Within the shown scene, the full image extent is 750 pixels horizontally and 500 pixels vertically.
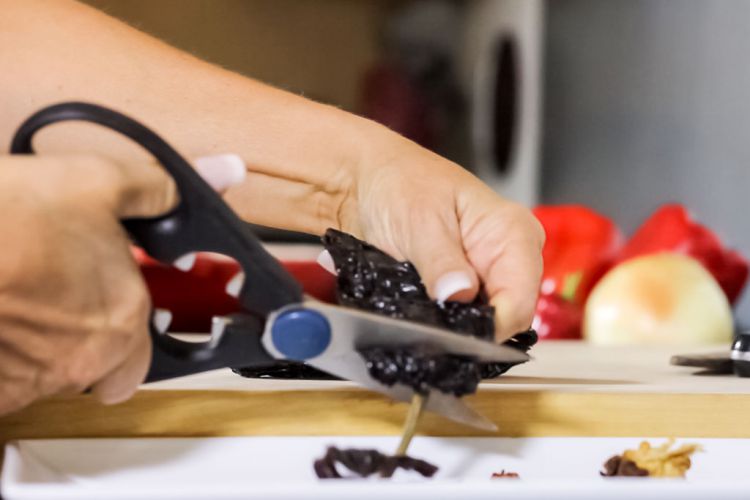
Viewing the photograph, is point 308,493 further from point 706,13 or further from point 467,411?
point 706,13

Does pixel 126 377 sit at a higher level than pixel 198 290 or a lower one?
higher

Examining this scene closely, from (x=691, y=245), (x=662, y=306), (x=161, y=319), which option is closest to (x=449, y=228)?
(x=161, y=319)

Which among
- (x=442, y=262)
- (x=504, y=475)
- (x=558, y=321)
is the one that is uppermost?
(x=442, y=262)

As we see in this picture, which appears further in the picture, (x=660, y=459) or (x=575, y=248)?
(x=575, y=248)

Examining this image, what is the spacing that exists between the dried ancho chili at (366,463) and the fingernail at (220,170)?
0.16 m

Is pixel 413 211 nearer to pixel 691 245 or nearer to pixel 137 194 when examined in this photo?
pixel 137 194

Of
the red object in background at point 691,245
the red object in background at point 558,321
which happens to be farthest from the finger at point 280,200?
the red object in background at point 691,245

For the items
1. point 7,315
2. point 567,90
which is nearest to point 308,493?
point 7,315

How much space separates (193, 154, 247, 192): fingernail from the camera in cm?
56

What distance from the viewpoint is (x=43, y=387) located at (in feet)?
1.88

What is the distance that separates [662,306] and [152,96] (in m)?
0.66

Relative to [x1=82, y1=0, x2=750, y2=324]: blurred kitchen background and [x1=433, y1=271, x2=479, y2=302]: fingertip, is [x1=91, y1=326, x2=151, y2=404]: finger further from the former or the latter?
[x1=82, y1=0, x2=750, y2=324]: blurred kitchen background

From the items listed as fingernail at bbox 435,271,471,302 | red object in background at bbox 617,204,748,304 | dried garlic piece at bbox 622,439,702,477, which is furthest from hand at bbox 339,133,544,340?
red object in background at bbox 617,204,748,304

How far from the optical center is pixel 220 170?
1.84 feet
